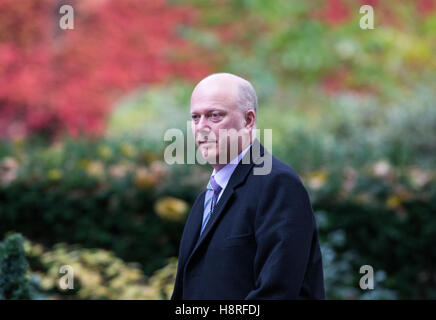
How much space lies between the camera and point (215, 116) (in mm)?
1932

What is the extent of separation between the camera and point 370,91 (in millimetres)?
12078

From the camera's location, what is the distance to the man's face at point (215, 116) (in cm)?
192

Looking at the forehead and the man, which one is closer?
the man

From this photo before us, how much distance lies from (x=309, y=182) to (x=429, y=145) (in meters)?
2.72

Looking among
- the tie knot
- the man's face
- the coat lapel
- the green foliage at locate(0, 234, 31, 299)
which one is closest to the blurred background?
the green foliage at locate(0, 234, 31, 299)

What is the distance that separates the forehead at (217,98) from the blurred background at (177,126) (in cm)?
159

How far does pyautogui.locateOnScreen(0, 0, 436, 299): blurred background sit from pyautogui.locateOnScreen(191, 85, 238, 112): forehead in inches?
62.8

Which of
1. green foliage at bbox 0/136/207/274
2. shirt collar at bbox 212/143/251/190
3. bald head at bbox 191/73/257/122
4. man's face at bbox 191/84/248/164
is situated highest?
bald head at bbox 191/73/257/122

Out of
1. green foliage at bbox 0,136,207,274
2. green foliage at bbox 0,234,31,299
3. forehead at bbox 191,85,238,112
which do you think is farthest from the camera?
green foliage at bbox 0,136,207,274

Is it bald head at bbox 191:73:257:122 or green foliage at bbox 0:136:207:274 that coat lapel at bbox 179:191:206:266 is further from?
green foliage at bbox 0:136:207:274

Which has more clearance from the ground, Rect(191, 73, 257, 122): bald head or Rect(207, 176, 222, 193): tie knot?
Rect(191, 73, 257, 122): bald head

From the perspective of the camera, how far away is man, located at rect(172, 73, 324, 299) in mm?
1741

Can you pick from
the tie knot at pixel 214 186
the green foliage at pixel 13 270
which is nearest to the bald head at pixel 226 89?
the tie knot at pixel 214 186

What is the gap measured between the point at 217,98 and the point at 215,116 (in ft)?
0.20
